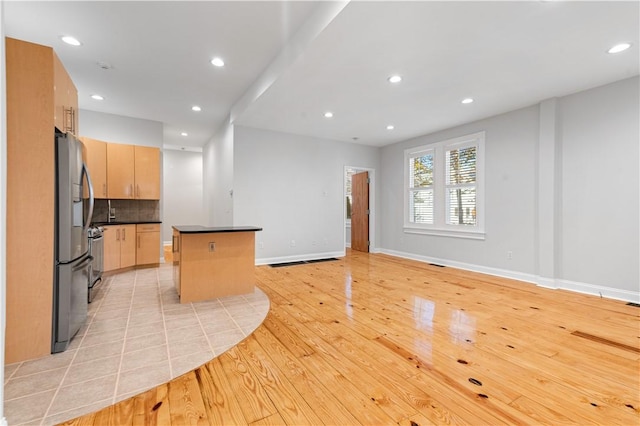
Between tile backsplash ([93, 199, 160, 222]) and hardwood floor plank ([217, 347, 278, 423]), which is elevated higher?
tile backsplash ([93, 199, 160, 222])

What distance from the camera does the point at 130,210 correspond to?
5.66m

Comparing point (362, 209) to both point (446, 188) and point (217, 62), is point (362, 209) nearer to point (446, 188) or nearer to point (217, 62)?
point (446, 188)

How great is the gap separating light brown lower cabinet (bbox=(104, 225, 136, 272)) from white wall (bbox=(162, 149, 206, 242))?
3638 millimetres

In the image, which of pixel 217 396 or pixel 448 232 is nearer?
pixel 217 396

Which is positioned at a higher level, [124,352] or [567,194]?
[567,194]

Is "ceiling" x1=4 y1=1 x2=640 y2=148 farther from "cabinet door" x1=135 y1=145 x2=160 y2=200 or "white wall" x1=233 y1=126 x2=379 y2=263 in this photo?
"white wall" x1=233 y1=126 x2=379 y2=263

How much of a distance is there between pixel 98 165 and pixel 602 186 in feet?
24.8

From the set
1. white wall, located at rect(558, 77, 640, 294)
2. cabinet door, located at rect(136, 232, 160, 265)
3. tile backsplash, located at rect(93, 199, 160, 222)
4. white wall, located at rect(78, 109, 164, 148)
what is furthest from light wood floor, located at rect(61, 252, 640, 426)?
white wall, located at rect(78, 109, 164, 148)

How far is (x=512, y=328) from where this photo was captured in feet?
8.84

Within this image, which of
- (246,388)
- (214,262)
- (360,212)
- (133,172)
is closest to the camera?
(246,388)

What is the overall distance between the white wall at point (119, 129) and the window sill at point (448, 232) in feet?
19.0

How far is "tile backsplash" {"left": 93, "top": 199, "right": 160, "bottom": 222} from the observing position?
5.30 meters

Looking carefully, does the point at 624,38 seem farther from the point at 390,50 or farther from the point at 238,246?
the point at 238,246

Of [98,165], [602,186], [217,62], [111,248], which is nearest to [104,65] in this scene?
[217,62]
